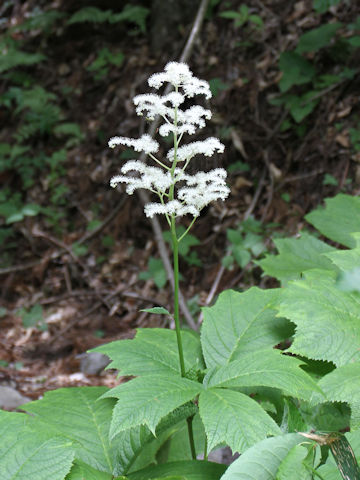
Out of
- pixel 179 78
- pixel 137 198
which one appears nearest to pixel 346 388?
pixel 179 78

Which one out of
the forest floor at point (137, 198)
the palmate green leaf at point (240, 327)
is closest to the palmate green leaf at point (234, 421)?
the palmate green leaf at point (240, 327)

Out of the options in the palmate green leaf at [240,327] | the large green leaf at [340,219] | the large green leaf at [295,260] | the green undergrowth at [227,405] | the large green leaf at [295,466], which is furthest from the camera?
the large green leaf at [340,219]

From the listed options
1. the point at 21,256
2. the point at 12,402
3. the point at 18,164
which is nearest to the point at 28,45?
the point at 18,164

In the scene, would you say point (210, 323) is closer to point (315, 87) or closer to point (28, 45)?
point (315, 87)

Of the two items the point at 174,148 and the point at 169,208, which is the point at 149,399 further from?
the point at 174,148

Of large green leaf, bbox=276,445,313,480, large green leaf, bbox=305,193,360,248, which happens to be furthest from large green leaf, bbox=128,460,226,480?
large green leaf, bbox=305,193,360,248

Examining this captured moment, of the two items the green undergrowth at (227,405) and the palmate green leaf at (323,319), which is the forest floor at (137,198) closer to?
the green undergrowth at (227,405)
